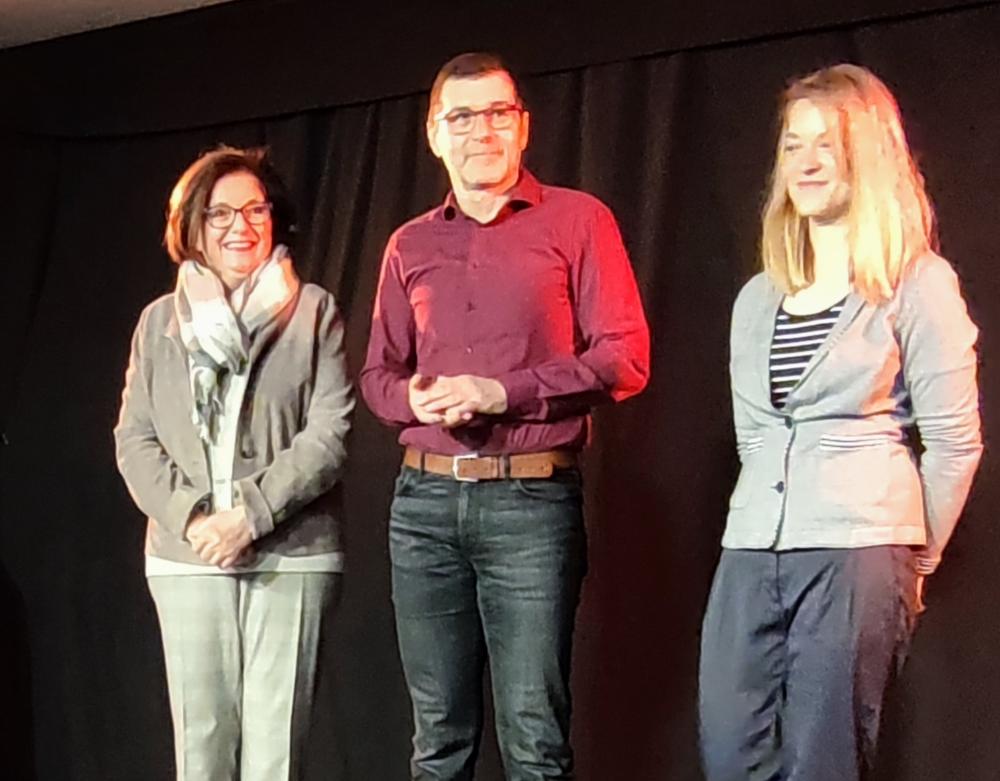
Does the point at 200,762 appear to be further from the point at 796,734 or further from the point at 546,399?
the point at 796,734

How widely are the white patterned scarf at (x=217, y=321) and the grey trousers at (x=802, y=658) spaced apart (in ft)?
2.81

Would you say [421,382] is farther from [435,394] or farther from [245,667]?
[245,667]

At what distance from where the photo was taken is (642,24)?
284 cm

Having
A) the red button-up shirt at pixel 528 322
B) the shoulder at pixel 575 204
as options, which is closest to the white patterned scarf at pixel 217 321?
the red button-up shirt at pixel 528 322

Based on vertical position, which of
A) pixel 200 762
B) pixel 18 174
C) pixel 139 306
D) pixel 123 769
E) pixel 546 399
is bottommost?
pixel 123 769

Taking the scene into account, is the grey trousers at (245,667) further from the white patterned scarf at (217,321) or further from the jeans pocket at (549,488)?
the jeans pocket at (549,488)

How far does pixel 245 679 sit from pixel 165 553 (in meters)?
0.24

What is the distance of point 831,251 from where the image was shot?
1.93 metres

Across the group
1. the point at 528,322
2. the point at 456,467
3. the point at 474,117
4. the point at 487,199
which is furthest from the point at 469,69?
the point at 456,467

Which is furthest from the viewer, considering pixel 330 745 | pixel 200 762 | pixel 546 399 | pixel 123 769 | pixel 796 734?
pixel 123 769

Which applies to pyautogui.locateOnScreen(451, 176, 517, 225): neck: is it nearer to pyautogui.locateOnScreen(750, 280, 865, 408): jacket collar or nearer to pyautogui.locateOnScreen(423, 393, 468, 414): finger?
pyautogui.locateOnScreen(423, 393, 468, 414): finger

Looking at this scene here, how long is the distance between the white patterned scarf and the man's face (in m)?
0.39

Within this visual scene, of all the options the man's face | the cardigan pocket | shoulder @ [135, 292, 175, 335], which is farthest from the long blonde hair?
shoulder @ [135, 292, 175, 335]

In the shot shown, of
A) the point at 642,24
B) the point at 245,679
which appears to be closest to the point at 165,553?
the point at 245,679
